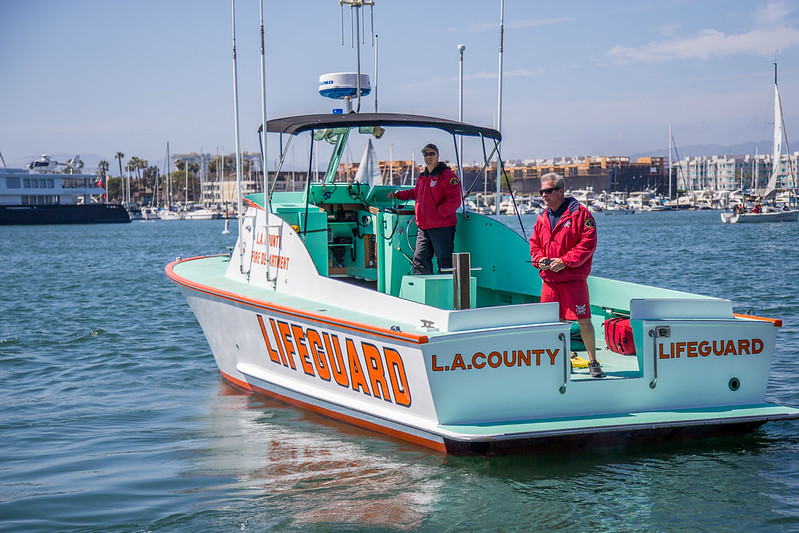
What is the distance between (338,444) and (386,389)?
2.75ft

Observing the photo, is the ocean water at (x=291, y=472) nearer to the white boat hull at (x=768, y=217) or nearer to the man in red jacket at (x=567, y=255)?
the man in red jacket at (x=567, y=255)

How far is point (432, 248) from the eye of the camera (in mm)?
7684

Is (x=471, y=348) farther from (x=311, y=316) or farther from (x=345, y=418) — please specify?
(x=345, y=418)

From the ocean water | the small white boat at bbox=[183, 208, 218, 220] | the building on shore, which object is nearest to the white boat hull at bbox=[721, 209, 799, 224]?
the building on shore

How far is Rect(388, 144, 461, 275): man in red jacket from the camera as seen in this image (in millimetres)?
7422

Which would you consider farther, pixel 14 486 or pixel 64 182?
pixel 64 182

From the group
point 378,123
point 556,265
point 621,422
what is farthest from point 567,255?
point 378,123

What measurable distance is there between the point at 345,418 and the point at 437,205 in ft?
6.68

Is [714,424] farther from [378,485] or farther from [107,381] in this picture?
[107,381]

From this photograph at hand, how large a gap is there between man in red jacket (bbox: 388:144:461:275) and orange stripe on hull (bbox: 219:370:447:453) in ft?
5.11

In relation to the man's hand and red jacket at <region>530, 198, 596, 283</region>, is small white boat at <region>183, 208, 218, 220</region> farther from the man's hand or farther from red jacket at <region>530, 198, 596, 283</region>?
the man's hand

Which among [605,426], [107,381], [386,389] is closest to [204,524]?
[386,389]

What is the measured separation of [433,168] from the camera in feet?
24.4

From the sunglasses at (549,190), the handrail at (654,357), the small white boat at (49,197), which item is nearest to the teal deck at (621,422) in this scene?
the handrail at (654,357)
